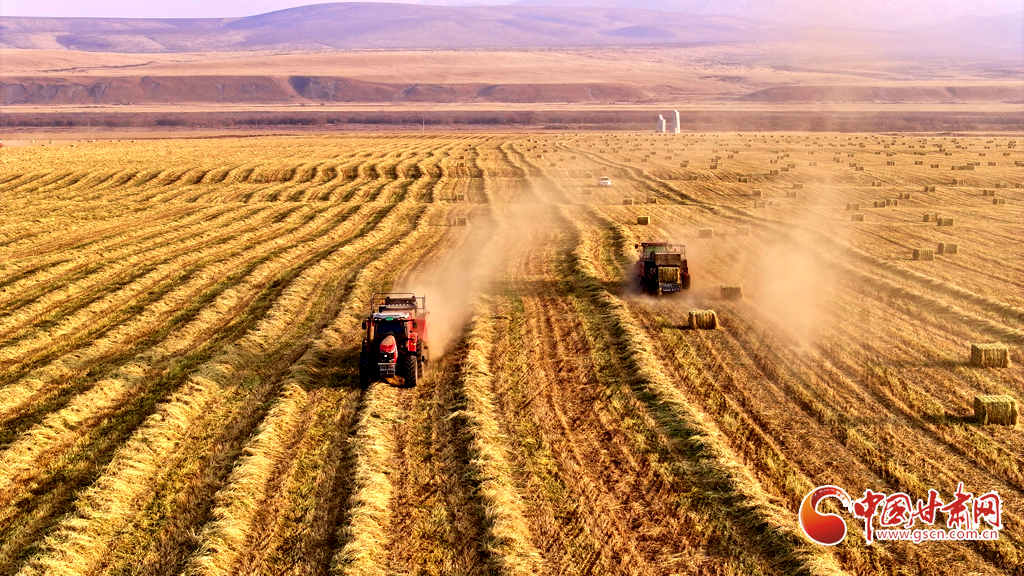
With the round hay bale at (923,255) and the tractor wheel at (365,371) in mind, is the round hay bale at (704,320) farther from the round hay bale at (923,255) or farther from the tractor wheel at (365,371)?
the round hay bale at (923,255)

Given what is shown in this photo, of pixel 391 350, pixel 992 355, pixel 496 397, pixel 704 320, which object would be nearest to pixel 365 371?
pixel 391 350

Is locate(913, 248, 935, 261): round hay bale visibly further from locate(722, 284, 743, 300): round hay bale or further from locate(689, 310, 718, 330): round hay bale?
locate(689, 310, 718, 330): round hay bale

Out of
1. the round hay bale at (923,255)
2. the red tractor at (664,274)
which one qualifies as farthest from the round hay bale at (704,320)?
the round hay bale at (923,255)

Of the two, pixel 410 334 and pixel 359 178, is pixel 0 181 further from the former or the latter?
pixel 410 334

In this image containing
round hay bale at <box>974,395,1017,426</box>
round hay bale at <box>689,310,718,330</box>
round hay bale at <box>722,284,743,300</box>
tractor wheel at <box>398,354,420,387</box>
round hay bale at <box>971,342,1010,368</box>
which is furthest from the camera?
round hay bale at <box>722,284,743,300</box>

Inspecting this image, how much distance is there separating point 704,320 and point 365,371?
9912 mm

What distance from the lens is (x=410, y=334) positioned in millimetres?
20094

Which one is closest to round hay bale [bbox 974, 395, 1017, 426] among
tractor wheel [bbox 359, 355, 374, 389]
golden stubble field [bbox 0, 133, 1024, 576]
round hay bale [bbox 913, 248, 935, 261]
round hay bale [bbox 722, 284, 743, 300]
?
golden stubble field [bbox 0, 133, 1024, 576]

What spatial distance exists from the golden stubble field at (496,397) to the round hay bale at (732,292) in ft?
2.70

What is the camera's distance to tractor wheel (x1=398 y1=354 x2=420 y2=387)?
1980 cm

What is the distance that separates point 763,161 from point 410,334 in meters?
61.9

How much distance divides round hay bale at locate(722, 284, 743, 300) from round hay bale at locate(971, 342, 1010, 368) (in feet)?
27.6

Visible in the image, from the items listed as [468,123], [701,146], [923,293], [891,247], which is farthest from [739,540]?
[468,123]

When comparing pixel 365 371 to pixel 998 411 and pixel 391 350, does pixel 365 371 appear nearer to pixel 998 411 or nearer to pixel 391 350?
pixel 391 350
